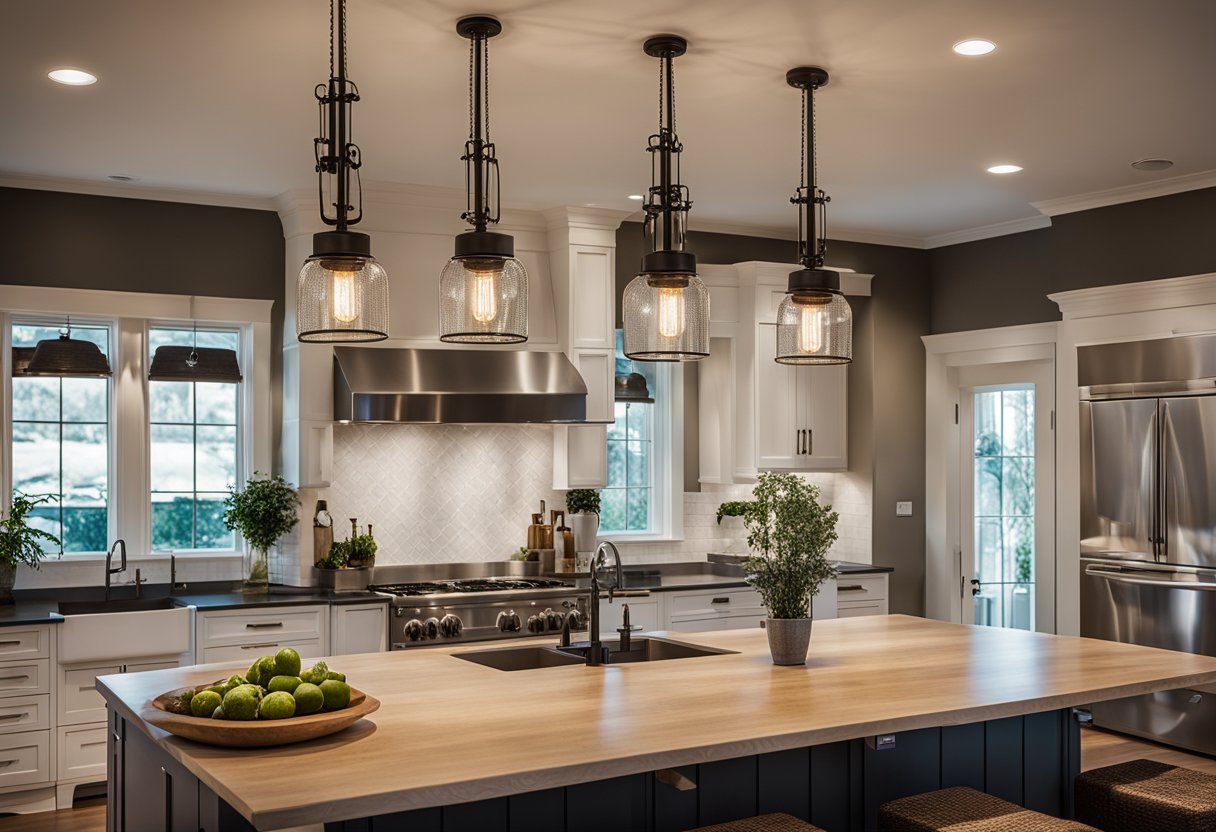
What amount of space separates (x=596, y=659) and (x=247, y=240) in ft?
11.8

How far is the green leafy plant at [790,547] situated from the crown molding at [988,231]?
4006mm

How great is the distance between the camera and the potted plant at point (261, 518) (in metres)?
6.00

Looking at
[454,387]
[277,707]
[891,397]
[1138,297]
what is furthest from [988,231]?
[277,707]

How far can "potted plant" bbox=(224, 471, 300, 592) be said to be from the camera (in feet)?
19.7

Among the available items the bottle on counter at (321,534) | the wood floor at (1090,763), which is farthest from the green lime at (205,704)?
the bottle on counter at (321,534)

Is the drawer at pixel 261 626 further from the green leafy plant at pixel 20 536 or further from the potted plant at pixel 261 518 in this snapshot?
the green leafy plant at pixel 20 536

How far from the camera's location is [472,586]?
6277 mm

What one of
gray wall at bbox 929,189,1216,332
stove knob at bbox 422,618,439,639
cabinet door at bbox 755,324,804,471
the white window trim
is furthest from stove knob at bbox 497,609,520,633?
gray wall at bbox 929,189,1216,332

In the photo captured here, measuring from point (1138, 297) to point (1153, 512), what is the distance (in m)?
1.12

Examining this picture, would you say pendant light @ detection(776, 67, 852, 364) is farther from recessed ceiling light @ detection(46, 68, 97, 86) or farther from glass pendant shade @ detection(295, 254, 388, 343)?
recessed ceiling light @ detection(46, 68, 97, 86)

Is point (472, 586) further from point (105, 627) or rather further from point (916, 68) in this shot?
point (916, 68)

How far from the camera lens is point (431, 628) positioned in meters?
5.73

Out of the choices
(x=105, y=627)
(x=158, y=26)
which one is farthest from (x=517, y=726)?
(x=105, y=627)

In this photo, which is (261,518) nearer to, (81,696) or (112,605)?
(112,605)
